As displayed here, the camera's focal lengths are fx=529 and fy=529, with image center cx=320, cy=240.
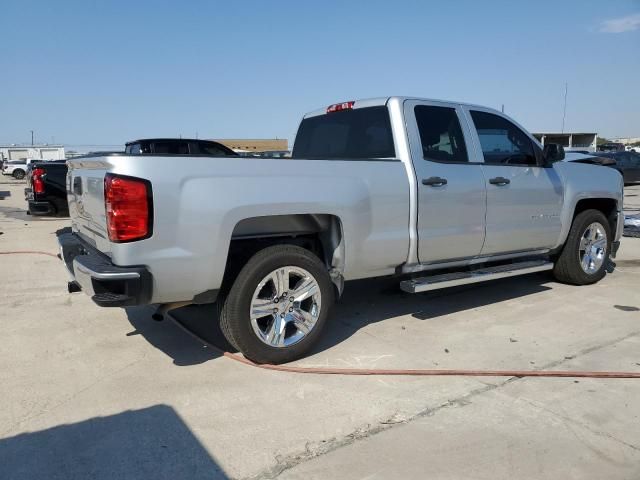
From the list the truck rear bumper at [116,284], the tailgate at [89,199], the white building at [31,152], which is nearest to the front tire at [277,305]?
the truck rear bumper at [116,284]

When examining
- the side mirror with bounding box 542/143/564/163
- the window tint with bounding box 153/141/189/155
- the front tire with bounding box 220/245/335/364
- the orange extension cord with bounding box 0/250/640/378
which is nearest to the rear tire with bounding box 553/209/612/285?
the side mirror with bounding box 542/143/564/163

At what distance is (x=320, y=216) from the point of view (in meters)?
4.06

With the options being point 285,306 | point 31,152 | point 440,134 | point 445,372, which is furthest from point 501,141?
point 31,152

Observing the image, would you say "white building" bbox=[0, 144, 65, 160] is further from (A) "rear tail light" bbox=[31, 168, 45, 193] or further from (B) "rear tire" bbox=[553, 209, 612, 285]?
(B) "rear tire" bbox=[553, 209, 612, 285]

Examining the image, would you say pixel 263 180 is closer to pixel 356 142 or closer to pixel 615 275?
pixel 356 142

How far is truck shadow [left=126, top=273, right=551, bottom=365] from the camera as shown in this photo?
432 centimetres

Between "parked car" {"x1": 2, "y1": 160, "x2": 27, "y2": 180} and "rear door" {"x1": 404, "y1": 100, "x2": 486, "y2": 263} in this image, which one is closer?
"rear door" {"x1": 404, "y1": 100, "x2": 486, "y2": 263}

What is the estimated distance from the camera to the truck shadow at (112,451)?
2.60m

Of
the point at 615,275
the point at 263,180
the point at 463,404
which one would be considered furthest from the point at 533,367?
the point at 615,275

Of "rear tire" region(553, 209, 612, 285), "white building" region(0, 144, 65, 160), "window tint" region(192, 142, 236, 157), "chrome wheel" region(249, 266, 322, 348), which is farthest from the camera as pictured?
"white building" region(0, 144, 65, 160)

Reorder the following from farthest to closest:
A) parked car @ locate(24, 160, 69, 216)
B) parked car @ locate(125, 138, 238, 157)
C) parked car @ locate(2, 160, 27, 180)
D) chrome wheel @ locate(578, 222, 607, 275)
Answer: parked car @ locate(2, 160, 27, 180) < parked car @ locate(125, 138, 238, 157) < parked car @ locate(24, 160, 69, 216) < chrome wheel @ locate(578, 222, 607, 275)

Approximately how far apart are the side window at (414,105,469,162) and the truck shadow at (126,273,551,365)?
5.03 feet

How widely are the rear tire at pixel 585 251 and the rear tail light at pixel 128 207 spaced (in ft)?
15.5

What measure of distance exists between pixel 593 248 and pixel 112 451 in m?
5.66
